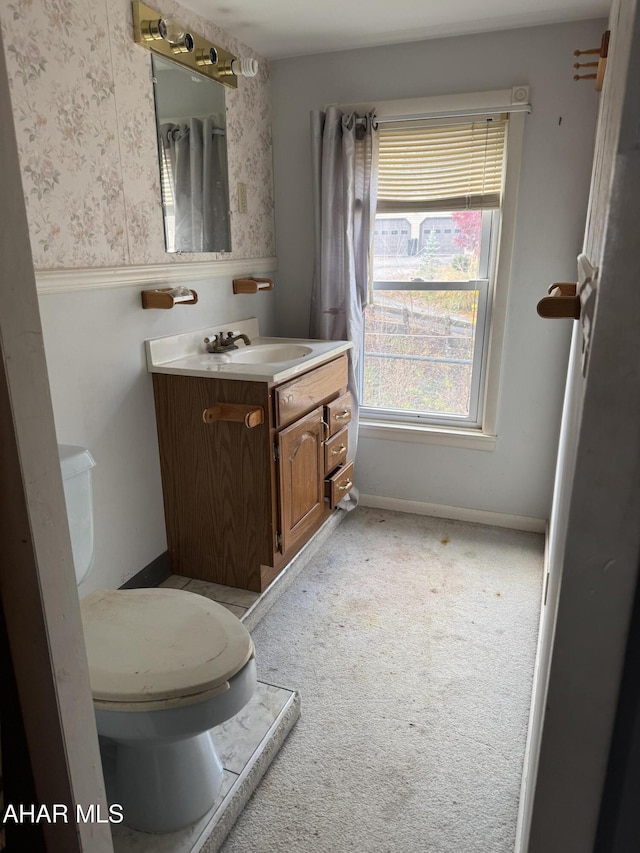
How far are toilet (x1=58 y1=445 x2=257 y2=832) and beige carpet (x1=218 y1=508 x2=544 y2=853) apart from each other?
197mm

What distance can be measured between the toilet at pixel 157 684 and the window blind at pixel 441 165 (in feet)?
6.26

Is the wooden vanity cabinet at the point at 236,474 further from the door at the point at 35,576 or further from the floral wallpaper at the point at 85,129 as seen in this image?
the door at the point at 35,576

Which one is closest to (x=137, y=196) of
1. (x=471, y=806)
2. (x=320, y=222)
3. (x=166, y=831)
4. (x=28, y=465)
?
(x=320, y=222)

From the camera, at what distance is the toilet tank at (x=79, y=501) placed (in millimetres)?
1461

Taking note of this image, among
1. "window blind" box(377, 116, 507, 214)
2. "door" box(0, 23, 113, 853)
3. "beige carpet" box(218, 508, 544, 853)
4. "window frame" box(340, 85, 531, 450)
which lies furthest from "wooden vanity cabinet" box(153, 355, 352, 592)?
"door" box(0, 23, 113, 853)

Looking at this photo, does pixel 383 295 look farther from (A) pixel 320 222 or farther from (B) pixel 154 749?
(B) pixel 154 749

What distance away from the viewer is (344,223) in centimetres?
271

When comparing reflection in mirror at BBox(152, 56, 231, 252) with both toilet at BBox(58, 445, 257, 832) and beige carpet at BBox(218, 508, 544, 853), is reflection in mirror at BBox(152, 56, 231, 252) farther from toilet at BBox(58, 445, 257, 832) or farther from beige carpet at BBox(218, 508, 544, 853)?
beige carpet at BBox(218, 508, 544, 853)

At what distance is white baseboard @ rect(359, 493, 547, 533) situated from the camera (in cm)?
287

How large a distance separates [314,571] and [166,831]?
1267 millimetres

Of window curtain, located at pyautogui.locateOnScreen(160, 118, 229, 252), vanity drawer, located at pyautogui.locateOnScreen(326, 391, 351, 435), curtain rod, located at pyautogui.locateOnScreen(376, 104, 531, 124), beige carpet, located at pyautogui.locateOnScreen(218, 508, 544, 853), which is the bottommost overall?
beige carpet, located at pyautogui.locateOnScreen(218, 508, 544, 853)

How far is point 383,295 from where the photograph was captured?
2.92m

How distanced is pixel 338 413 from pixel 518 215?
3.77 feet

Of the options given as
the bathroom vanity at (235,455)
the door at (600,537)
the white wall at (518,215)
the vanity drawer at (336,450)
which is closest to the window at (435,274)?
the white wall at (518,215)
